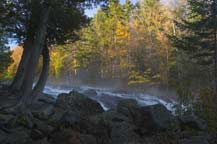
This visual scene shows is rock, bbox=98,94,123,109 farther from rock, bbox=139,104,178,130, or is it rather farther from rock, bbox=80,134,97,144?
rock, bbox=80,134,97,144

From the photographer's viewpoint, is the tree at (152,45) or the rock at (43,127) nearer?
the rock at (43,127)

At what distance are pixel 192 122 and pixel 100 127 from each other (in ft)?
10.2

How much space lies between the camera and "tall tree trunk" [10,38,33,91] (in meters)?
15.4

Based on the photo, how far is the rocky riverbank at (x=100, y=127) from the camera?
10.1 meters

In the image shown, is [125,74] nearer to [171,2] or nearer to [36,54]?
[171,2]

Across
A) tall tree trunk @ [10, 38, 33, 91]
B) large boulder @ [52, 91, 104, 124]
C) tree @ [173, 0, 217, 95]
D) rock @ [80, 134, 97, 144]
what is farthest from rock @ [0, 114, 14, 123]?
tree @ [173, 0, 217, 95]

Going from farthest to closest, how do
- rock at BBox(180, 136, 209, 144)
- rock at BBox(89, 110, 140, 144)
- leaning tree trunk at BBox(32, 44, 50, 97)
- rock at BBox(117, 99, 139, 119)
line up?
leaning tree trunk at BBox(32, 44, 50, 97), rock at BBox(117, 99, 139, 119), rock at BBox(89, 110, 140, 144), rock at BBox(180, 136, 209, 144)

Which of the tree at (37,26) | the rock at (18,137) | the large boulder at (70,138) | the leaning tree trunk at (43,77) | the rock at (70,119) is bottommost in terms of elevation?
the large boulder at (70,138)

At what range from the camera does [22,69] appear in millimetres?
15648

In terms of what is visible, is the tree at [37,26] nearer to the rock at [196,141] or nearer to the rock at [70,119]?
the rock at [70,119]

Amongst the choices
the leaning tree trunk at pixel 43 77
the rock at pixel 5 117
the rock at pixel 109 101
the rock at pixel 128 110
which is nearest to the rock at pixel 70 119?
the rock at pixel 5 117

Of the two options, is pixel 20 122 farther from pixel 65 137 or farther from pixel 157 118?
pixel 157 118

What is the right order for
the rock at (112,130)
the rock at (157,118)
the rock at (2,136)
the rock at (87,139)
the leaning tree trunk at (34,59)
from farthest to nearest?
the leaning tree trunk at (34,59) < the rock at (157,118) < the rock at (112,130) < the rock at (87,139) < the rock at (2,136)

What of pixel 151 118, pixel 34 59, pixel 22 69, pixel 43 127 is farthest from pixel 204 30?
pixel 43 127
